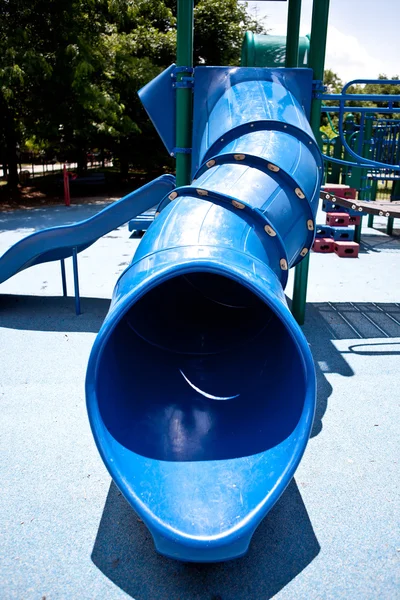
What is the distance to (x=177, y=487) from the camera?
252cm

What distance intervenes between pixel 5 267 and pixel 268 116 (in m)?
3.50

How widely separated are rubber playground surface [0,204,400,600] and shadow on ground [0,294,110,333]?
60 mm

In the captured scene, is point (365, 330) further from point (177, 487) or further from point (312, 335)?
point (177, 487)

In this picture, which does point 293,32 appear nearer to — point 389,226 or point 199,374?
point 199,374

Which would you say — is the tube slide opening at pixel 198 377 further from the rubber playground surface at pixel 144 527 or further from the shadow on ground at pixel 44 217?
the shadow on ground at pixel 44 217

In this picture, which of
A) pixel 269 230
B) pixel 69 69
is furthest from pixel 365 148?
pixel 69 69

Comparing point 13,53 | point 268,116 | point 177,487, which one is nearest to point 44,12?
point 13,53

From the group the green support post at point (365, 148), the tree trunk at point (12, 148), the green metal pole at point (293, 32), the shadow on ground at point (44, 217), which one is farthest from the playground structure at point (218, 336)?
the tree trunk at point (12, 148)

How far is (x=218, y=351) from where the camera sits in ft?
12.1

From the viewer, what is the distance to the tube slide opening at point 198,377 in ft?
8.96

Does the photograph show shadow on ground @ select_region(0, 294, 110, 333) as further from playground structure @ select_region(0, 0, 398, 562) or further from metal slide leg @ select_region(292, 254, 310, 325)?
metal slide leg @ select_region(292, 254, 310, 325)

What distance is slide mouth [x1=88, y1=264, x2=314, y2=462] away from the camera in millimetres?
2658

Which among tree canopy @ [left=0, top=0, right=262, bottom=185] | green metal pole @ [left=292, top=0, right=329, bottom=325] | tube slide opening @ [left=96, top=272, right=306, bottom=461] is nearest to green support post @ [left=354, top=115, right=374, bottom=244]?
green metal pole @ [left=292, top=0, right=329, bottom=325]

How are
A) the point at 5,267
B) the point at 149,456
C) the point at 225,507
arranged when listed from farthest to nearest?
the point at 5,267, the point at 149,456, the point at 225,507
